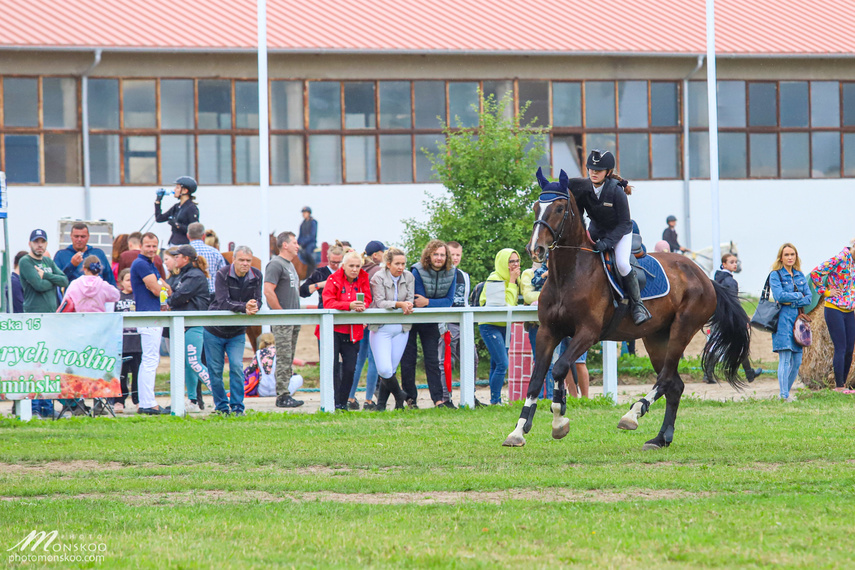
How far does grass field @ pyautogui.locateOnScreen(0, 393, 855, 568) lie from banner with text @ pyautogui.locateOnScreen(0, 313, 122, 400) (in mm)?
425

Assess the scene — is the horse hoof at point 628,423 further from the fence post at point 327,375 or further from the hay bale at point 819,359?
the hay bale at point 819,359

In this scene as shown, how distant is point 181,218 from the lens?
17688 mm

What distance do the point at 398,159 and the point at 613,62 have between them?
634 cm

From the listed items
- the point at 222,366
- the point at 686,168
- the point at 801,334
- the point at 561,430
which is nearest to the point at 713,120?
the point at 801,334

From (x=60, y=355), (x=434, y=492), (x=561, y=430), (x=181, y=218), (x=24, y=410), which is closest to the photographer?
(x=434, y=492)

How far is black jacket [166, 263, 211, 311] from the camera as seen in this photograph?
47.5 ft

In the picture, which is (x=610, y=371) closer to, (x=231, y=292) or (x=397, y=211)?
(x=231, y=292)

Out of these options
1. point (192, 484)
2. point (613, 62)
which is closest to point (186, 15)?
point (613, 62)

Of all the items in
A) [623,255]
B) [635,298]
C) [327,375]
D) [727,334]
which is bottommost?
[327,375]

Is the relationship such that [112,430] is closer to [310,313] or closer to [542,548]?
[310,313]

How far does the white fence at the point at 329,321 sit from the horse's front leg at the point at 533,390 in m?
4.02

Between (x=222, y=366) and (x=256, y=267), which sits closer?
(x=222, y=366)

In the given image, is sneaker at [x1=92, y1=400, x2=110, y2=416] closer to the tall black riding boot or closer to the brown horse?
the brown horse

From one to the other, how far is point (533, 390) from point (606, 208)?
1.86 metres
